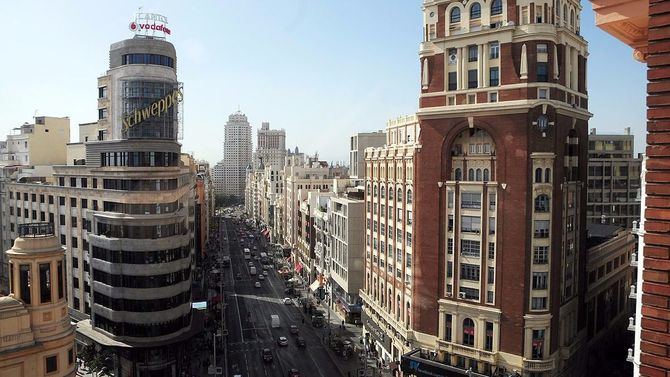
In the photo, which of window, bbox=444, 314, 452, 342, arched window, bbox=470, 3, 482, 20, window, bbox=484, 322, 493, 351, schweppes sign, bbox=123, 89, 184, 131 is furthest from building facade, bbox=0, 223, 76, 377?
arched window, bbox=470, 3, 482, 20

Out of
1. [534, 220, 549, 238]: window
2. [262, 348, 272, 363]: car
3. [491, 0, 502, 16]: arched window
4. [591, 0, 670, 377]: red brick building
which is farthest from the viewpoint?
[262, 348, 272, 363]: car

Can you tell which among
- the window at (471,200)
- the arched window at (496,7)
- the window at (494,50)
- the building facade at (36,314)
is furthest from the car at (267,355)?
the arched window at (496,7)

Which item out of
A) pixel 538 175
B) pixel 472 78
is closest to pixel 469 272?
pixel 538 175

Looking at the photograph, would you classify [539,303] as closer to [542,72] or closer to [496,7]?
[542,72]

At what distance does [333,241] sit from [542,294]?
52868mm

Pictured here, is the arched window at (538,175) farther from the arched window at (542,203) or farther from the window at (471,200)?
the window at (471,200)

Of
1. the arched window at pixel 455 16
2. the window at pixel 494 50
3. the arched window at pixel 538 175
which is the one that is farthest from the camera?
the arched window at pixel 455 16

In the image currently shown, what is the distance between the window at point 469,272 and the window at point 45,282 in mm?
40683

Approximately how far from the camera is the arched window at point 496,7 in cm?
5555

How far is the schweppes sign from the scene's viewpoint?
66438 mm

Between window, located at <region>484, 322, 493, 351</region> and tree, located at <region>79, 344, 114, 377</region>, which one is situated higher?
window, located at <region>484, 322, 493, 351</region>

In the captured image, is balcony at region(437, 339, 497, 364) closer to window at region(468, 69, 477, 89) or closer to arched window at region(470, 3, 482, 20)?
window at region(468, 69, 477, 89)

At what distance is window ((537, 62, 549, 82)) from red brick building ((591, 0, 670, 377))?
44139 mm

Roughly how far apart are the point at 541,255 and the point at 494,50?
22.3m
